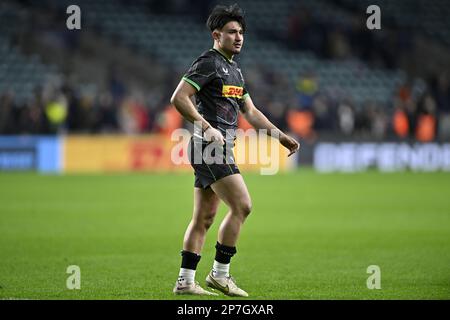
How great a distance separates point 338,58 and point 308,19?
6.38ft

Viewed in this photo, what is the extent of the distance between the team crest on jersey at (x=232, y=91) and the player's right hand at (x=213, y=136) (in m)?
0.52

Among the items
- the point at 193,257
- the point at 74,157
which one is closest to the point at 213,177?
the point at 193,257

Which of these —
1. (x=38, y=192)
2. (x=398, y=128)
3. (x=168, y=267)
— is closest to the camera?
(x=168, y=267)

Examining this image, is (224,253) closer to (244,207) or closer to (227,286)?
(227,286)

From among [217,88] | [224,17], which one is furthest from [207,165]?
[224,17]

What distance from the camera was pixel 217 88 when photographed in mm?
8016

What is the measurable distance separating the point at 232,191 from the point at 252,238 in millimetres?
5305

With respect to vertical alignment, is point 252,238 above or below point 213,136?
below

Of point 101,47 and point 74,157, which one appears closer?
point 74,157

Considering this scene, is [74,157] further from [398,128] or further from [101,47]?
[398,128]

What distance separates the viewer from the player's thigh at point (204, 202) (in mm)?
8133

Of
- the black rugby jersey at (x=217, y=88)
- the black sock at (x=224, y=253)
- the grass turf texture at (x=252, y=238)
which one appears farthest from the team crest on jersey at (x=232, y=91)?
the grass turf texture at (x=252, y=238)

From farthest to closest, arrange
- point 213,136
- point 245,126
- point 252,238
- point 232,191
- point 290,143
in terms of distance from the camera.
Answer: point 245,126, point 252,238, point 290,143, point 232,191, point 213,136

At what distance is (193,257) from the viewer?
8.19m
